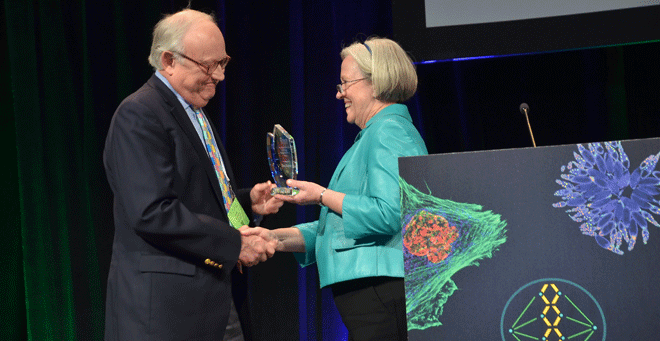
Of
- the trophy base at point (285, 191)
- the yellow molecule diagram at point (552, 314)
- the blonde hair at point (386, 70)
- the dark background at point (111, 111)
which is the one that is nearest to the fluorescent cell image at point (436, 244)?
the yellow molecule diagram at point (552, 314)

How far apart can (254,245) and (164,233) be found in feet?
1.04

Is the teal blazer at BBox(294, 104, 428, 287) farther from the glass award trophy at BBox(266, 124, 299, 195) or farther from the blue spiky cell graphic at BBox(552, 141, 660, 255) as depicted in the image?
the blue spiky cell graphic at BBox(552, 141, 660, 255)

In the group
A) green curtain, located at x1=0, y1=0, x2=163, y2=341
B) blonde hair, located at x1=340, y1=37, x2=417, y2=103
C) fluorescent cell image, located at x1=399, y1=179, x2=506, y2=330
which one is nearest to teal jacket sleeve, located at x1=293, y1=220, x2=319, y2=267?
blonde hair, located at x1=340, y1=37, x2=417, y2=103

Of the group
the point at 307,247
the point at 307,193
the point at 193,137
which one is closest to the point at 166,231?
the point at 193,137

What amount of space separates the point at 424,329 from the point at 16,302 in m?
2.97

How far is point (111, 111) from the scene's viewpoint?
334 centimetres

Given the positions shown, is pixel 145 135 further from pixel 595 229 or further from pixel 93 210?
pixel 93 210

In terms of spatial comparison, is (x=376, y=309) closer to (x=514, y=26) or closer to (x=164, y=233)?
(x=164, y=233)

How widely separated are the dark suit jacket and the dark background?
58.4 inches

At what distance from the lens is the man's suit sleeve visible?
1.52 metres

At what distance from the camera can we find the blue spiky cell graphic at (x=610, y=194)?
3.37ft

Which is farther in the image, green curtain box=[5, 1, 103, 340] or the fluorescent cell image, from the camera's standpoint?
green curtain box=[5, 1, 103, 340]

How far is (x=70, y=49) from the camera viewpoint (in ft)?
11.0

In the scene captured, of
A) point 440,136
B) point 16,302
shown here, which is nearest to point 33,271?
point 16,302
